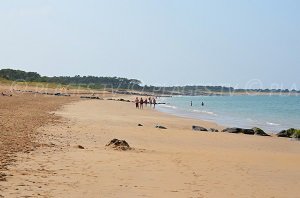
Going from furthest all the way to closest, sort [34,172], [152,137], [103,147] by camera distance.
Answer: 1. [152,137]
2. [103,147]
3. [34,172]

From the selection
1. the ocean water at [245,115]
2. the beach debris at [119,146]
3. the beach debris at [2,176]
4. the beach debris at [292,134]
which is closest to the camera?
the beach debris at [2,176]

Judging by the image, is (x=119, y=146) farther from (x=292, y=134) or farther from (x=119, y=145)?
(x=292, y=134)

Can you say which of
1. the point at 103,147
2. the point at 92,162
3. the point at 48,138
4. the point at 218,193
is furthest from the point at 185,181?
the point at 48,138

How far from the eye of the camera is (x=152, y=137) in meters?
20.0

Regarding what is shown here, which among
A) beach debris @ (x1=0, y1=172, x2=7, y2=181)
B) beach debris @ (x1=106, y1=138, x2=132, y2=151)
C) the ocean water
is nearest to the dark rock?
beach debris @ (x1=106, y1=138, x2=132, y2=151)

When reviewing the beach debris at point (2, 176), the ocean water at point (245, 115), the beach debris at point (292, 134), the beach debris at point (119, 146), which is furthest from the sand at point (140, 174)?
the ocean water at point (245, 115)

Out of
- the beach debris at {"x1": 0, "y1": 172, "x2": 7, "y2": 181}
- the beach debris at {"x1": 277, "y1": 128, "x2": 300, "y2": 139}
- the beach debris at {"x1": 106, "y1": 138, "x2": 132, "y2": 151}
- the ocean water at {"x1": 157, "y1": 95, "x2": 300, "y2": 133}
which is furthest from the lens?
the ocean water at {"x1": 157, "y1": 95, "x2": 300, "y2": 133}

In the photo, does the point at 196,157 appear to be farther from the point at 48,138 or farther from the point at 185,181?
the point at 48,138

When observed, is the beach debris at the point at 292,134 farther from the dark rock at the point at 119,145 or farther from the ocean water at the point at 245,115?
the dark rock at the point at 119,145

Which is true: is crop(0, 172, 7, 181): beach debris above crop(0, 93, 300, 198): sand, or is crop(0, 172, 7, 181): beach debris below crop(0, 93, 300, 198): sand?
above

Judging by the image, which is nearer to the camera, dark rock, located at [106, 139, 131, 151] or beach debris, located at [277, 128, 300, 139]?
dark rock, located at [106, 139, 131, 151]

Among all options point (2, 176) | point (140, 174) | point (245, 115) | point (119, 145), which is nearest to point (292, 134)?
point (119, 145)

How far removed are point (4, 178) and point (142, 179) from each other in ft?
9.85

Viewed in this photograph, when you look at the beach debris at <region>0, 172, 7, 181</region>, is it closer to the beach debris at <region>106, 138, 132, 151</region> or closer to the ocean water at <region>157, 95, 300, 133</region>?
the beach debris at <region>106, 138, 132, 151</region>
